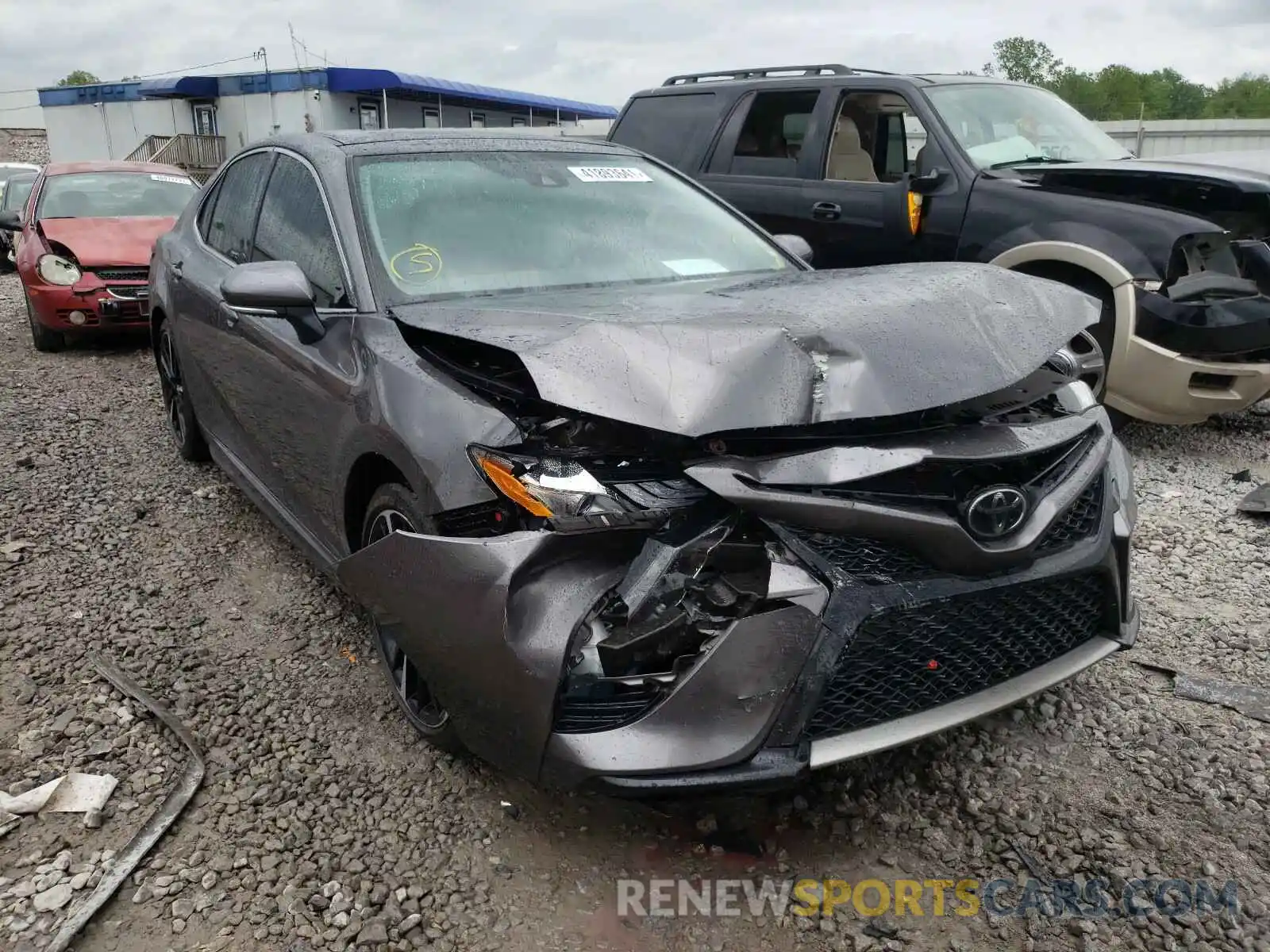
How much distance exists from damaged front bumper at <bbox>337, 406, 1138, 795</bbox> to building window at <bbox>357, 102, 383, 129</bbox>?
31.2 meters

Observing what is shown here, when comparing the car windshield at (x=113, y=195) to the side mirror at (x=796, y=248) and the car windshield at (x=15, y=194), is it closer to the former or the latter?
the car windshield at (x=15, y=194)

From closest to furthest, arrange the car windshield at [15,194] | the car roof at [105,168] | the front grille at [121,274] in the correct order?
1. the front grille at [121,274]
2. the car roof at [105,168]
3. the car windshield at [15,194]

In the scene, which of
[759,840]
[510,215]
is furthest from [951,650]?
[510,215]

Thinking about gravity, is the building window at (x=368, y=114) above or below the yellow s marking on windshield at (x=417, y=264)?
above

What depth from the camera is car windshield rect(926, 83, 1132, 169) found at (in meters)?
5.80

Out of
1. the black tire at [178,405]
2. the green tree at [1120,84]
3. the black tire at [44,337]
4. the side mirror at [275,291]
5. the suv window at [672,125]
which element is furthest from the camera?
the green tree at [1120,84]

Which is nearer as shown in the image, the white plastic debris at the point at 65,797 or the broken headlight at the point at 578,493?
the broken headlight at the point at 578,493

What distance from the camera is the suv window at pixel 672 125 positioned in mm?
6809

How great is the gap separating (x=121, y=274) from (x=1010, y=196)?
272 inches

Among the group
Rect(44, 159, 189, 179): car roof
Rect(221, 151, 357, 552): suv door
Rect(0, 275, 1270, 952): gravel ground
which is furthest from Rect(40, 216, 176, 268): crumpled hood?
A: Rect(0, 275, 1270, 952): gravel ground

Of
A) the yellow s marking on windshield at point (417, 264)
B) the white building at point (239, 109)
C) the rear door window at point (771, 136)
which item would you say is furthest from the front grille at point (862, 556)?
the white building at point (239, 109)

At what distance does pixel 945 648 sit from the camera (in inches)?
87.0

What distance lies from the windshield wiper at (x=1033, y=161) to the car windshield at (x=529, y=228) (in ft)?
8.35

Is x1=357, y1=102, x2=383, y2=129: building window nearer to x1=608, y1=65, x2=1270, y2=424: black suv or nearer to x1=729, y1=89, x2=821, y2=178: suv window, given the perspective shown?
x1=608, y1=65, x2=1270, y2=424: black suv
